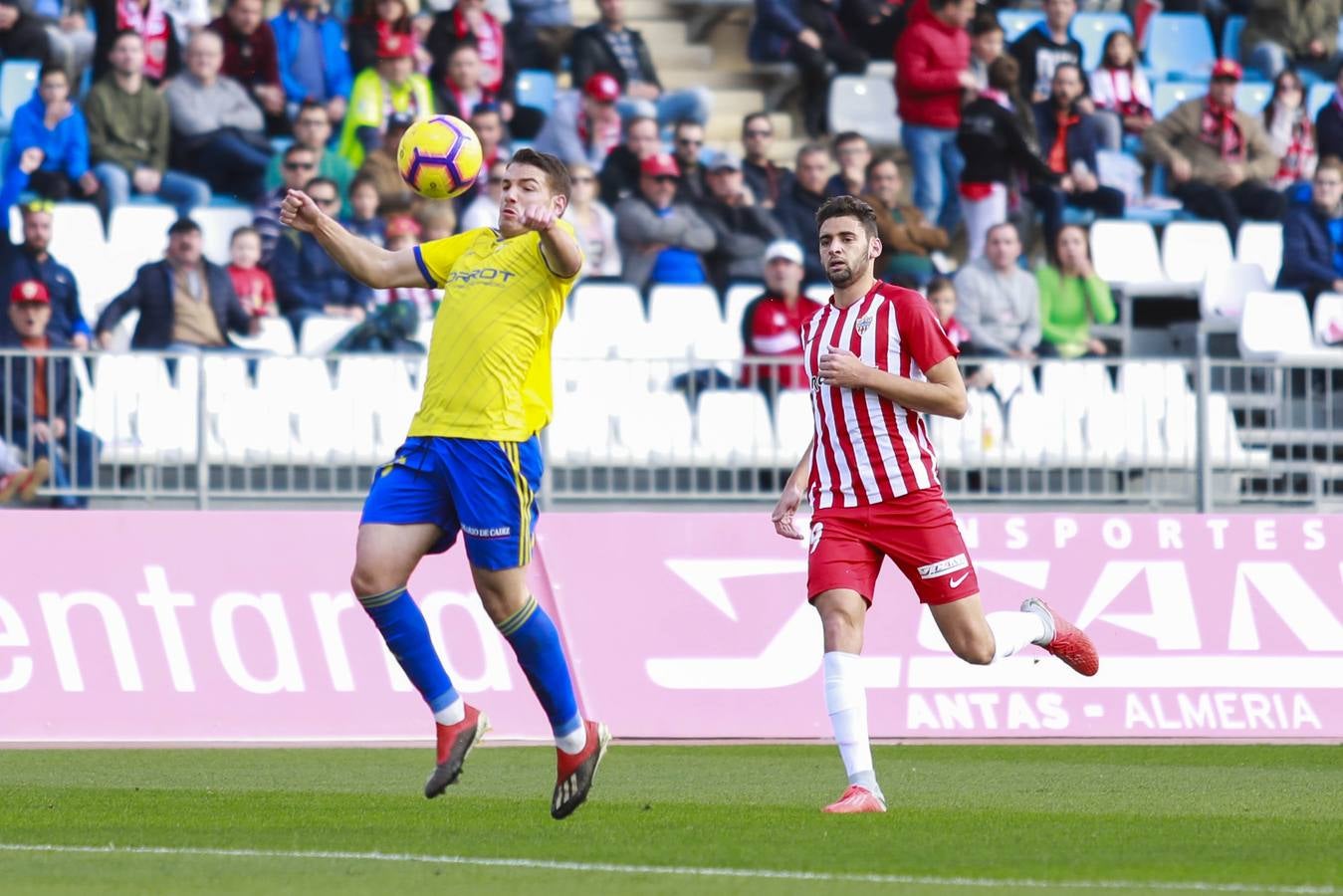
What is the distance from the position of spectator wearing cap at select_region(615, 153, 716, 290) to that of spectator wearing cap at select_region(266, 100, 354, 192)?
2097mm

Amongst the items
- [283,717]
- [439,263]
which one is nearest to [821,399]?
[439,263]

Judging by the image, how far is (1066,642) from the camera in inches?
348

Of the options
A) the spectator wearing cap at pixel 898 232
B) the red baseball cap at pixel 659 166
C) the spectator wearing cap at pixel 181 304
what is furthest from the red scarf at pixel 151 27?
the spectator wearing cap at pixel 898 232

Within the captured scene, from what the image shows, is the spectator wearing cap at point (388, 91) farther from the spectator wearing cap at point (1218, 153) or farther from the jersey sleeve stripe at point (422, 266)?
the jersey sleeve stripe at point (422, 266)

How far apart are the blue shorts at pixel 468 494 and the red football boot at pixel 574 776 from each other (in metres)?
0.67

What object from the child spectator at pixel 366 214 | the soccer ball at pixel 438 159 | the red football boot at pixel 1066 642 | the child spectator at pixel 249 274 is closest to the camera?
the soccer ball at pixel 438 159

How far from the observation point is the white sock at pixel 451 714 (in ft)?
24.8

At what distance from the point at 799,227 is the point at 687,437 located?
4.36 m

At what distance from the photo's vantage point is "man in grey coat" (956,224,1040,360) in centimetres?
1598

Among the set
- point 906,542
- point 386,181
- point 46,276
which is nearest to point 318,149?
point 386,181

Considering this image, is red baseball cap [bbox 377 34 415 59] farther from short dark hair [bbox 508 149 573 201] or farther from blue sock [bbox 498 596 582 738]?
blue sock [bbox 498 596 582 738]

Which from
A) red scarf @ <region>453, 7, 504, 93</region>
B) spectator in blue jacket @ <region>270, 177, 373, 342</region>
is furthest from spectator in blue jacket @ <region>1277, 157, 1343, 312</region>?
spectator in blue jacket @ <region>270, 177, 373, 342</region>

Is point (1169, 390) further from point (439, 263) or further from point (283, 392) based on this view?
point (439, 263)

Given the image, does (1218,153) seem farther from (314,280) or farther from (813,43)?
(314,280)
